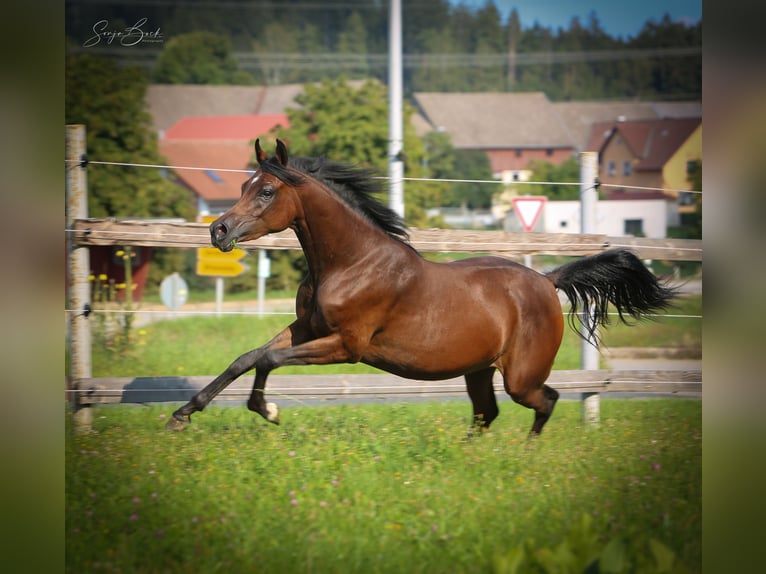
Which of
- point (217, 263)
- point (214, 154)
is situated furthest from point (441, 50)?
point (217, 263)

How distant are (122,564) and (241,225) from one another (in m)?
2.09

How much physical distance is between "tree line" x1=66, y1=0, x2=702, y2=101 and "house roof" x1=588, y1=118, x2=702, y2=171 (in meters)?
9.25

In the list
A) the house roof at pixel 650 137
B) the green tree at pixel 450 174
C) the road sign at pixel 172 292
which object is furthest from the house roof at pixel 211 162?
the house roof at pixel 650 137

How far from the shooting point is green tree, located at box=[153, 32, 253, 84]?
51438mm

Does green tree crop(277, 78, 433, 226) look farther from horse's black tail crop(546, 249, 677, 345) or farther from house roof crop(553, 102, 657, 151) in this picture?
house roof crop(553, 102, 657, 151)

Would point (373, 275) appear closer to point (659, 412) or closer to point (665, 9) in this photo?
point (659, 412)

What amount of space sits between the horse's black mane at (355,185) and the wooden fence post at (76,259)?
165cm

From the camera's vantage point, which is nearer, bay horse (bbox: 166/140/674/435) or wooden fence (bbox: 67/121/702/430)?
bay horse (bbox: 166/140/674/435)

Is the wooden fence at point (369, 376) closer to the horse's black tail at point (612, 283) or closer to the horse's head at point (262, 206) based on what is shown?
the horse's head at point (262, 206)

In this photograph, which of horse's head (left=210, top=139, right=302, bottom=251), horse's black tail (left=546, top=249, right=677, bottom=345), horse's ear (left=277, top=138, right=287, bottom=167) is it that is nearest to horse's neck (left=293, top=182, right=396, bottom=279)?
horse's head (left=210, top=139, right=302, bottom=251)

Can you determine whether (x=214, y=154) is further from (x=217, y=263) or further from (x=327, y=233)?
(x=327, y=233)

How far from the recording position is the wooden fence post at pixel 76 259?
5.88 m
